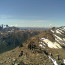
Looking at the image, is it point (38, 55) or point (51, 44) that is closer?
point (38, 55)

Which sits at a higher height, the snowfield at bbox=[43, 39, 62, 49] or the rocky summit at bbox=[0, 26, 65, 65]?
the snowfield at bbox=[43, 39, 62, 49]

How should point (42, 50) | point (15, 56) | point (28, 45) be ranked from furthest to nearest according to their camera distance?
1. point (28, 45)
2. point (42, 50)
3. point (15, 56)

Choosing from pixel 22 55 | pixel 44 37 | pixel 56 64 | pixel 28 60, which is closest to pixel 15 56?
pixel 22 55

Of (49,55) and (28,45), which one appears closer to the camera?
(49,55)

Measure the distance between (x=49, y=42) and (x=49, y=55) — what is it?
27.1 metres

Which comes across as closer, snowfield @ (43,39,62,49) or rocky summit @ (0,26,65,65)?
rocky summit @ (0,26,65,65)

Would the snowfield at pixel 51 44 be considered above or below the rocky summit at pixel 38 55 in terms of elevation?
above

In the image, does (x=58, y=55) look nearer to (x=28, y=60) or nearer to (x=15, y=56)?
(x=28, y=60)

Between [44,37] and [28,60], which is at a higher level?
[44,37]

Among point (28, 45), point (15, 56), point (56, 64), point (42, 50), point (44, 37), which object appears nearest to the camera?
point (56, 64)

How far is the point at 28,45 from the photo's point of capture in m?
135

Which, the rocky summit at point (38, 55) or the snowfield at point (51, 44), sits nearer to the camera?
the rocky summit at point (38, 55)

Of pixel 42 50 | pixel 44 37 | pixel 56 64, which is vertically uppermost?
pixel 44 37

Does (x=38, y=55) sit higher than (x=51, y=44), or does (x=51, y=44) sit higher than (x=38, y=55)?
(x=51, y=44)
